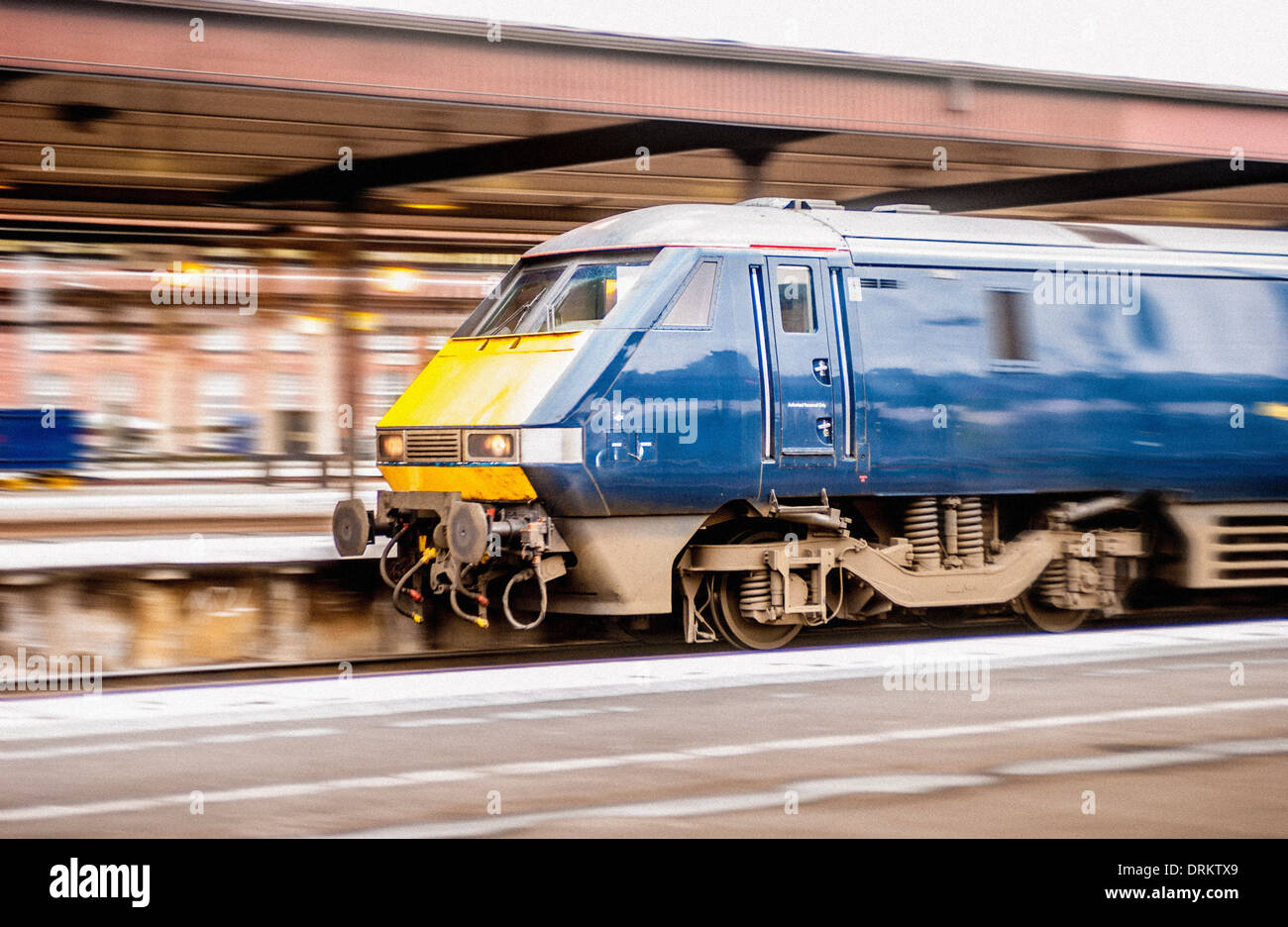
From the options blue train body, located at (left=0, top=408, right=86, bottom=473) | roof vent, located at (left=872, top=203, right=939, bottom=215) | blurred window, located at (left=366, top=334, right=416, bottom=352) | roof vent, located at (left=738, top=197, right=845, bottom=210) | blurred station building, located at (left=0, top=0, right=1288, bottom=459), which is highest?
blurred station building, located at (left=0, top=0, right=1288, bottom=459)

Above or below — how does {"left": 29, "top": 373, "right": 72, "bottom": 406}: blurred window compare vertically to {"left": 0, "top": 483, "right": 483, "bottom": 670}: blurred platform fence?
above

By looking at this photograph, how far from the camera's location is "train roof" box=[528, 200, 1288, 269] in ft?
37.7

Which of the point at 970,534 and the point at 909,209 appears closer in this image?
the point at 970,534

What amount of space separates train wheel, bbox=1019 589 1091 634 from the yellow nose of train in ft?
14.9

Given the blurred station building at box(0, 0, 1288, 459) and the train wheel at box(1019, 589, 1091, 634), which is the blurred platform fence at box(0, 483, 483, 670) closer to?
the blurred station building at box(0, 0, 1288, 459)

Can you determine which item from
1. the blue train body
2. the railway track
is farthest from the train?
the blue train body

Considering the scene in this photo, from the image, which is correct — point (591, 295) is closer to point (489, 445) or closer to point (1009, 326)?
point (489, 445)

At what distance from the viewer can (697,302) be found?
11219 mm

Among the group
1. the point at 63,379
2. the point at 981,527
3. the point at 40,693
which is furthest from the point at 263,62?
the point at 63,379

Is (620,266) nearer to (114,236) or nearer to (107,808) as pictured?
(107,808)

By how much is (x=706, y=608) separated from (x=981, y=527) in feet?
7.48

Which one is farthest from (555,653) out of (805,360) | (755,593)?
(805,360)

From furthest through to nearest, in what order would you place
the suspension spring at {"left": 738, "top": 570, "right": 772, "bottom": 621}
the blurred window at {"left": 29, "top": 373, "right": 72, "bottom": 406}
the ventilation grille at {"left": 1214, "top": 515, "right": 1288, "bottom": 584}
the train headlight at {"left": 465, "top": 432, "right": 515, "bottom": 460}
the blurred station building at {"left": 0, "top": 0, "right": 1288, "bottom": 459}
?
the blurred window at {"left": 29, "top": 373, "right": 72, "bottom": 406} → the ventilation grille at {"left": 1214, "top": 515, "right": 1288, "bottom": 584} → the blurred station building at {"left": 0, "top": 0, "right": 1288, "bottom": 459} → the suspension spring at {"left": 738, "top": 570, "right": 772, "bottom": 621} → the train headlight at {"left": 465, "top": 432, "right": 515, "bottom": 460}

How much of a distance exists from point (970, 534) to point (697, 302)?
3011 mm
